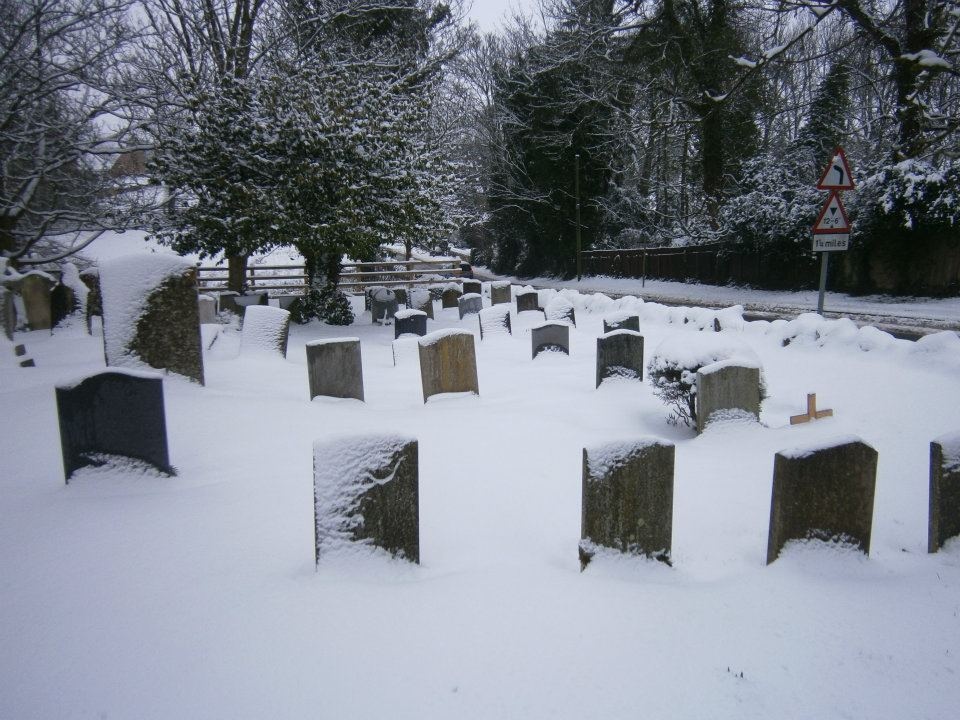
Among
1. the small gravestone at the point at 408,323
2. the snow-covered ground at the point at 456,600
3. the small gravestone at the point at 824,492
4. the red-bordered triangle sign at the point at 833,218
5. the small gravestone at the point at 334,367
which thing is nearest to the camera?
the snow-covered ground at the point at 456,600

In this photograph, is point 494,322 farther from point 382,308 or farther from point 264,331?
point 382,308

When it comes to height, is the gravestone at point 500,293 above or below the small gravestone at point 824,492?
above

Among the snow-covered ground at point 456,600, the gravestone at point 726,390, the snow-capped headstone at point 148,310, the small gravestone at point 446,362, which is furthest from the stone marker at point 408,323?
the gravestone at point 726,390

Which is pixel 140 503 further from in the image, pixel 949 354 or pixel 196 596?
pixel 949 354

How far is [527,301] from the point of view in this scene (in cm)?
1412

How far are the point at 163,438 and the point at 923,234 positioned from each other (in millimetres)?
16728

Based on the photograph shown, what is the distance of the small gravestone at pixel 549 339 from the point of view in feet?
30.3

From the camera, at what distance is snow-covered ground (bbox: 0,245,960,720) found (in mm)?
2117

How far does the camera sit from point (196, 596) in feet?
8.54

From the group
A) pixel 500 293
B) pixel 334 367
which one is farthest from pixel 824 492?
pixel 500 293

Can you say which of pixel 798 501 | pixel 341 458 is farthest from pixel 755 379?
pixel 341 458

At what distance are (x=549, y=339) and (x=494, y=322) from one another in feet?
8.38

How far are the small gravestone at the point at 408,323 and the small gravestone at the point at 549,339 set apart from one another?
247 centimetres

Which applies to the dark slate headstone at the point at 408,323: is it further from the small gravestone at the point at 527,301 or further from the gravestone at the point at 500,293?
the gravestone at the point at 500,293
